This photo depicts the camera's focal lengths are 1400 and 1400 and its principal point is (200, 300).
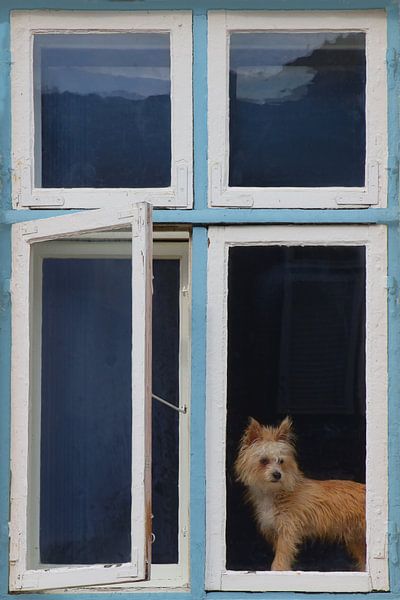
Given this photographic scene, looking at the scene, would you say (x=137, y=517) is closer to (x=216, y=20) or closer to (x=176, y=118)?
(x=176, y=118)

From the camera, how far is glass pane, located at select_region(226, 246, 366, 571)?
4.23m

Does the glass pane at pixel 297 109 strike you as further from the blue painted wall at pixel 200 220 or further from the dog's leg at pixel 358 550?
the dog's leg at pixel 358 550

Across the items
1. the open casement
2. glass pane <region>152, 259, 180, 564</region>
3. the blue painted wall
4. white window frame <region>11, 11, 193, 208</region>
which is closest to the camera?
the open casement

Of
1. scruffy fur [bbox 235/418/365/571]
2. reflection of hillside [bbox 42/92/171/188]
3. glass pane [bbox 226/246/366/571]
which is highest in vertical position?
reflection of hillside [bbox 42/92/171/188]

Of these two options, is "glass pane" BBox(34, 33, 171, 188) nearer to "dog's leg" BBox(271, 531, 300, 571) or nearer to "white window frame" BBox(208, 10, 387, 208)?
"white window frame" BBox(208, 10, 387, 208)

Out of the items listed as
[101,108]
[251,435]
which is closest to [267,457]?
[251,435]

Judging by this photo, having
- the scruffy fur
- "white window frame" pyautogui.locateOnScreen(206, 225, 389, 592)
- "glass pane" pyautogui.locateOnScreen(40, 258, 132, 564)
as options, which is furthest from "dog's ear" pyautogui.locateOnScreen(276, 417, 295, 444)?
"glass pane" pyautogui.locateOnScreen(40, 258, 132, 564)

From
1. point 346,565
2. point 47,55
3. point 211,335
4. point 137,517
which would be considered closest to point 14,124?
point 47,55

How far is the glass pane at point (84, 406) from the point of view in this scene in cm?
426

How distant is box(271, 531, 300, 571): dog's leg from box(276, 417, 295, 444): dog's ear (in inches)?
11.0

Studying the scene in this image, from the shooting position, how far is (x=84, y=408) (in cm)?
430

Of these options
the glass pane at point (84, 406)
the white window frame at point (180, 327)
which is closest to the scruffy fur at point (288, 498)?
the white window frame at point (180, 327)

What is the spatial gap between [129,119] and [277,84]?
0.47m

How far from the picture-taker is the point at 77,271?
4.34 meters
